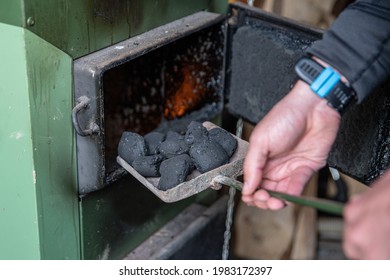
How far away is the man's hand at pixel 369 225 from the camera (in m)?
Answer: 0.95

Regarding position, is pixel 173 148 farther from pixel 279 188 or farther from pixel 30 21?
pixel 30 21

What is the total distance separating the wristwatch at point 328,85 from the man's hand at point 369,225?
0.50 meters

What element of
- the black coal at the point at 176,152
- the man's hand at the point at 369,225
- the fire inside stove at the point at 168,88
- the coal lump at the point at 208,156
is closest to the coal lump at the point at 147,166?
the black coal at the point at 176,152

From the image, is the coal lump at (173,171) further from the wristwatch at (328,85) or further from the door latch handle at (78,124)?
the wristwatch at (328,85)

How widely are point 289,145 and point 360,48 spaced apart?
28 cm

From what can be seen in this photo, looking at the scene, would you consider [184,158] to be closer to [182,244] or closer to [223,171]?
[223,171]

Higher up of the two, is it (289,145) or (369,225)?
(369,225)

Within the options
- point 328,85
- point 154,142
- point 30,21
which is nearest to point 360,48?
point 328,85

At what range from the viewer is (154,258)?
211 cm

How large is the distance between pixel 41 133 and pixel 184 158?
0.37 meters

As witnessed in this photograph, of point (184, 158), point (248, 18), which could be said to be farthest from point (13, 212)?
point (248, 18)

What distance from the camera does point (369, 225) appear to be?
3.18 ft

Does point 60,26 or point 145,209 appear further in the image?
point 145,209

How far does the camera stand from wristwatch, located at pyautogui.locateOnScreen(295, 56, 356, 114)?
148 cm
